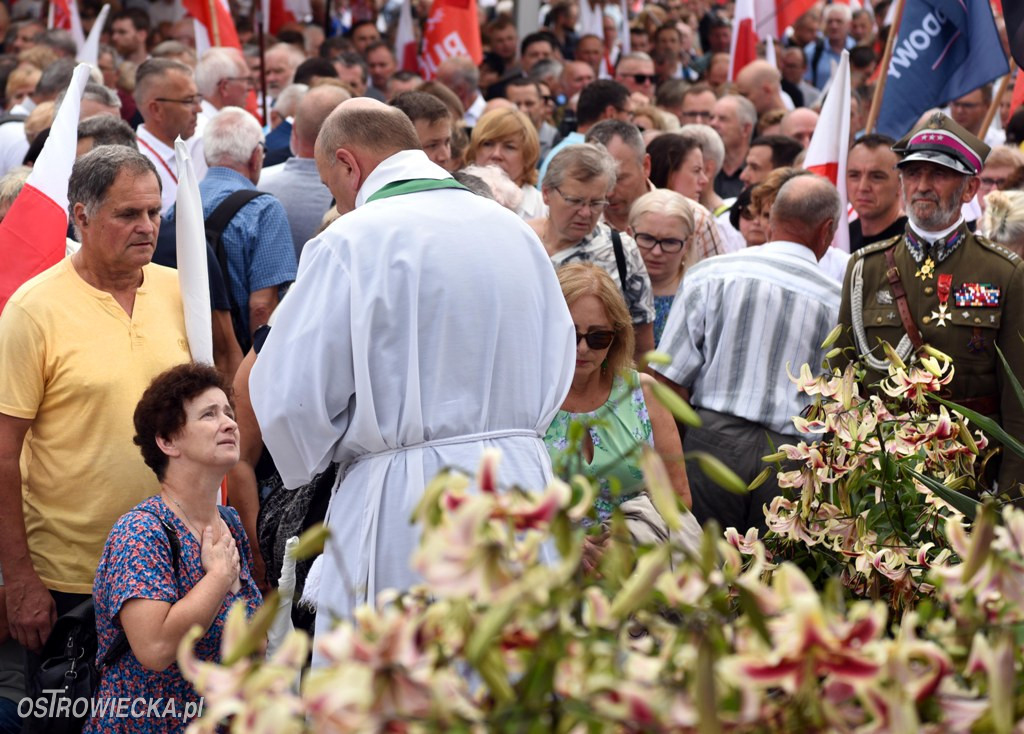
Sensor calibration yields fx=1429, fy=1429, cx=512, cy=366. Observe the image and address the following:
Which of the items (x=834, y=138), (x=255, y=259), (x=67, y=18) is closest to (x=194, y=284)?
(x=255, y=259)

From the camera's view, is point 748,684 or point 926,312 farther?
point 926,312

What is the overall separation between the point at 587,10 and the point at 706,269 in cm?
883

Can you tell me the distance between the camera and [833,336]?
3240 mm

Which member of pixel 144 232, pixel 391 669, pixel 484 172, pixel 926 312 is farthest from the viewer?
pixel 484 172

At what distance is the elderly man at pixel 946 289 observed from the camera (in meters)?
4.86

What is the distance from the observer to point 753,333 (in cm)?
518

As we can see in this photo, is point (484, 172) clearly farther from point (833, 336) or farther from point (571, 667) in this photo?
point (571, 667)

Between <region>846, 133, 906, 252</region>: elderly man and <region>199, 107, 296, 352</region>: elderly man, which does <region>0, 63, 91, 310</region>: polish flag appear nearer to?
<region>199, 107, 296, 352</region>: elderly man

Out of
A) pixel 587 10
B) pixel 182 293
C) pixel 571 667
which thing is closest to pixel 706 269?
pixel 182 293

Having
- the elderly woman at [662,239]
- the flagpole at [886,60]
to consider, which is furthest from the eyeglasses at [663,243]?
the flagpole at [886,60]

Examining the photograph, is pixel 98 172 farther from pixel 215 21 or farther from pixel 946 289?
pixel 215 21

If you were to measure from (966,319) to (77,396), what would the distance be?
9.57 feet

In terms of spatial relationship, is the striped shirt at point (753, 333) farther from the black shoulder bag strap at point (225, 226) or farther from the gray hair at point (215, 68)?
the gray hair at point (215, 68)

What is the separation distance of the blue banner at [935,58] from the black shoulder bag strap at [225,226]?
3531 millimetres
